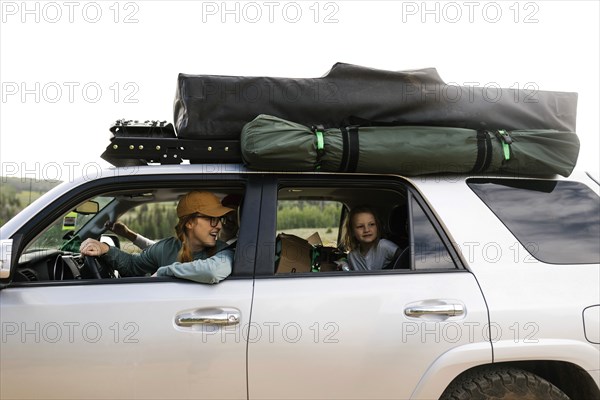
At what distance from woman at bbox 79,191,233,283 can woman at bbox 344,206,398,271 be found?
0.86 meters

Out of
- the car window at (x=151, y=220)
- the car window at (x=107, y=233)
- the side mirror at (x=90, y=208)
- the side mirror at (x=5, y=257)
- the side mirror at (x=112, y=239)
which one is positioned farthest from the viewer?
the car window at (x=151, y=220)

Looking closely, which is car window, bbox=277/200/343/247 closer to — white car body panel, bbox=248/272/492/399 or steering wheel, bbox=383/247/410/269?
steering wheel, bbox=383/247/410/269

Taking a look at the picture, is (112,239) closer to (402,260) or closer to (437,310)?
(402,260)

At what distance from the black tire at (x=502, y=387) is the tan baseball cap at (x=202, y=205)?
5.06 feet

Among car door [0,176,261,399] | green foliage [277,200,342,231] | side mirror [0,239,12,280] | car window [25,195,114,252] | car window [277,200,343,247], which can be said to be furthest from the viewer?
green foliage [277,200,342,231]

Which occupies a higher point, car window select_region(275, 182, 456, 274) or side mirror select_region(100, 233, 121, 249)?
car window select_region(275, 182, 456, 274)

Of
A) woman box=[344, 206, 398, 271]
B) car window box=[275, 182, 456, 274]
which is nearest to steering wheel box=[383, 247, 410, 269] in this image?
car window box=[275, 182, 456, 274]

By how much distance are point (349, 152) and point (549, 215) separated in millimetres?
1118

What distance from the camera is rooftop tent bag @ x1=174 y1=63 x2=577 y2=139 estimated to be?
9.61 feet

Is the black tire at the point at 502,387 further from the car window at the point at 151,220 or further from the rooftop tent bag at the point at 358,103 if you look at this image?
the car window at the point at 151,220

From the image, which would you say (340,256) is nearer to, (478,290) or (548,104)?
(478,290)

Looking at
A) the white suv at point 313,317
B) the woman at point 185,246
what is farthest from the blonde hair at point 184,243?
the white suv at point 313,317

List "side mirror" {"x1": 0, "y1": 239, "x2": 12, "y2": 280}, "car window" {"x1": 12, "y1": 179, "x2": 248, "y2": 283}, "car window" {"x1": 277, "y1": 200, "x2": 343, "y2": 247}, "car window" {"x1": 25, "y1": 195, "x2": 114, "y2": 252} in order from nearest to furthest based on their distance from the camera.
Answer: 1. "side mirror" {"x1": 0, "y1": 239, "x2": 12, "y2": 280}
2. "car window" {"x1": 12, "y1": 179, "x2": 248, "y2": 283}
3. "car window" {"x1": 25, "y1": 195, "x2": 114, "y2": 252}
4. "car window" {"x1": 277, "y1": 200, "x2": 343, "y2": 247}

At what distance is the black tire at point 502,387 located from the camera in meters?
2.70
